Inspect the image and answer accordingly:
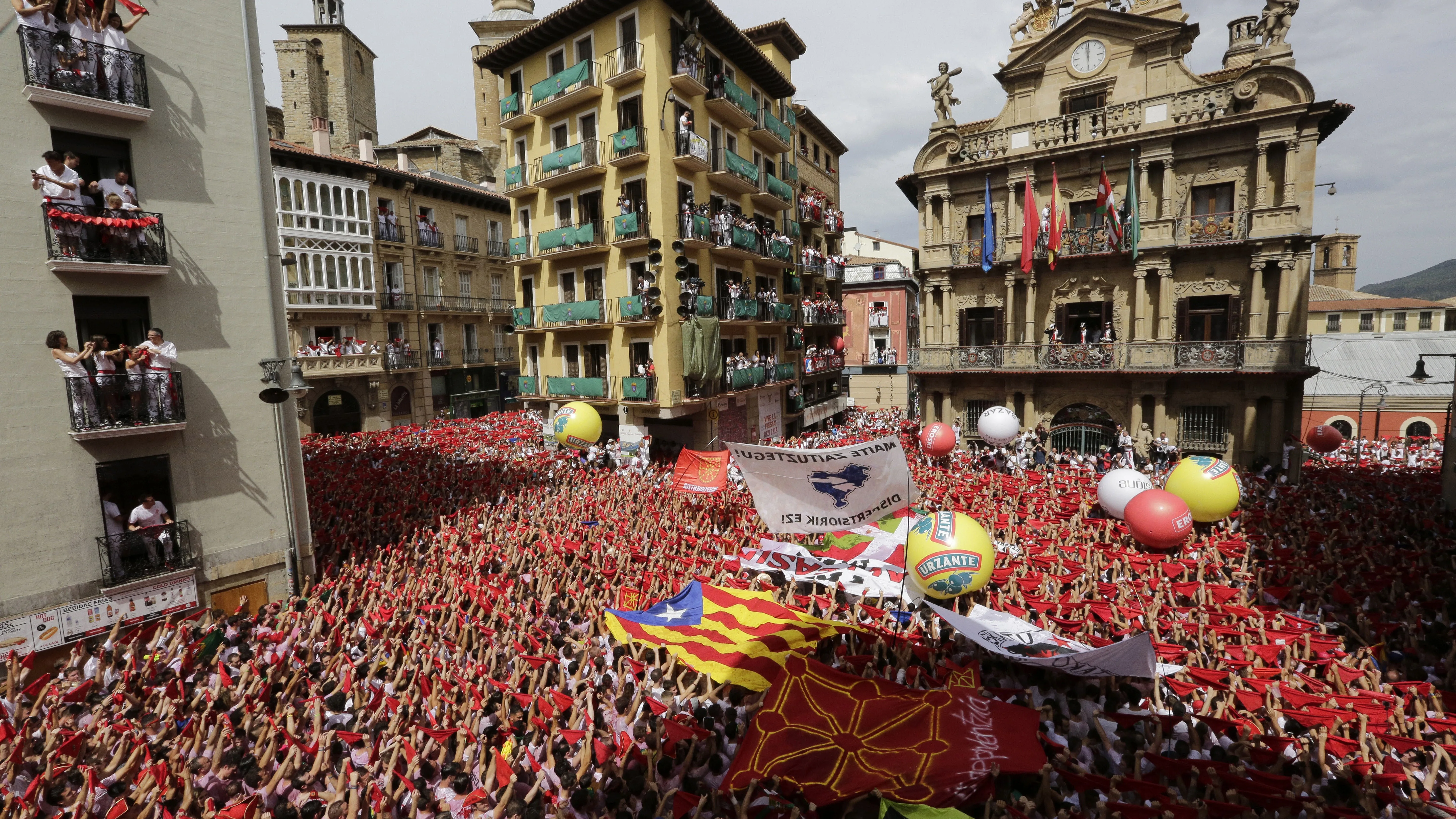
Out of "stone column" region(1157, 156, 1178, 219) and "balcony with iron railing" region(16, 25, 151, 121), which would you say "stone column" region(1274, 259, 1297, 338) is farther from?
"balcony with iron railing" region(16, 25, 151, 121)

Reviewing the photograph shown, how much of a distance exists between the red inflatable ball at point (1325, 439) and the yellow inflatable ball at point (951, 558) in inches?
806

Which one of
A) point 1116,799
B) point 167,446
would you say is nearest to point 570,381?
point 167,446

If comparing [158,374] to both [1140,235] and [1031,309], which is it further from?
[1140,235]

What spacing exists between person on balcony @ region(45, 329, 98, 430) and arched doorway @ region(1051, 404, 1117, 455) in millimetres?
27277

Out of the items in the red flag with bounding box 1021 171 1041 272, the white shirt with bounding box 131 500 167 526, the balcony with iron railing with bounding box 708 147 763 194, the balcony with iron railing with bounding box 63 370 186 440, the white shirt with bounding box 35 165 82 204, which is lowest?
the white shirt with bounding box 131 500 167 526

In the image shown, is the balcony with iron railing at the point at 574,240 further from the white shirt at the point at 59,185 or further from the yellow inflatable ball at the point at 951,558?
Answer: the yellow inflatable ball at the point at 951,558

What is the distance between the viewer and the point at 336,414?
30.5 m

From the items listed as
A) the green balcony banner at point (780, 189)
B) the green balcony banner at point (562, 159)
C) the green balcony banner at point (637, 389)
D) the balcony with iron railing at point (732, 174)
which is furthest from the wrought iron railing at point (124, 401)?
the green balcony banner at point (780, 189)

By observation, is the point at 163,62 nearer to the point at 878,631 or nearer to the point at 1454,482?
the point at 878,631

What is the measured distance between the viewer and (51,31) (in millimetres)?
10102

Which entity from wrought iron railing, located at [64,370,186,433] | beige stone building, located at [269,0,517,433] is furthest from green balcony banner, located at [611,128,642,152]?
wrought iron railing, located at [64,370,186,433]

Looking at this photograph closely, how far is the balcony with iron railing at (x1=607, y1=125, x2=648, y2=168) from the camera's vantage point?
830 inches

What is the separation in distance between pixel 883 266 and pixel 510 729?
4474 cm

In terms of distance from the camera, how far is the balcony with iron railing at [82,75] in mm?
10023
